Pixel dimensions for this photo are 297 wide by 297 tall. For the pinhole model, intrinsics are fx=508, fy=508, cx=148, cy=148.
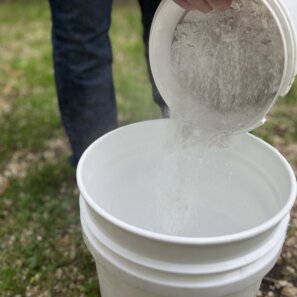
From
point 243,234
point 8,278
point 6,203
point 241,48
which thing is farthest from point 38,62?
point 243,234

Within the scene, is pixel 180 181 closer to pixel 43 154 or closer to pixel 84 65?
pixel 84 65

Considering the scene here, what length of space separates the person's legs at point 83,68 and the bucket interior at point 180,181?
0.96 feet

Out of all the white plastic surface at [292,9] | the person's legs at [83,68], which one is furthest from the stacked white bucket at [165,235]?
the person's legs at [83,68]

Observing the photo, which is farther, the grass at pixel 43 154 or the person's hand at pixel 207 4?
the grass at pixel 43 154

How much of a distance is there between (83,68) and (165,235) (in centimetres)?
70

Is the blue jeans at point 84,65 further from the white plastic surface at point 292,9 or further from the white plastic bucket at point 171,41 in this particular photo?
the white plastic surface at point 292,9

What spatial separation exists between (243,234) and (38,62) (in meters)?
1.87

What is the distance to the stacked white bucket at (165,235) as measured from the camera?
837 millimetres

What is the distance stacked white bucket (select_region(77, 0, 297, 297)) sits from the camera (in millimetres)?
837

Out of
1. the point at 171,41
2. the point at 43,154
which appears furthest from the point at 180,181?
the point at 43,154

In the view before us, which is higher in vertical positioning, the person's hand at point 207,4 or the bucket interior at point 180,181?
the person's hand at point 207,4

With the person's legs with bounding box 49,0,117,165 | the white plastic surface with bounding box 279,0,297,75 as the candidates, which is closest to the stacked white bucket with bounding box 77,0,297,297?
the white plastic surface with bounding box 279,0,297,75

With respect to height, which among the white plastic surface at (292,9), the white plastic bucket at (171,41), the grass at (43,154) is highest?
the white plastic surface at (292,9)

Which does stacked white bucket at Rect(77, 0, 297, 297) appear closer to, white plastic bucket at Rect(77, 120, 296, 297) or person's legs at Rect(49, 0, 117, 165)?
white plastic bucket at Rect(77, 120, 296, 297)
